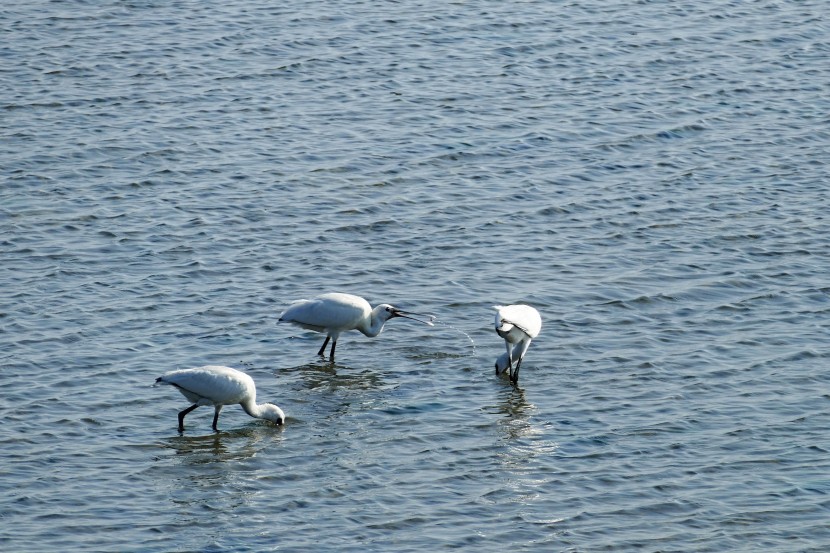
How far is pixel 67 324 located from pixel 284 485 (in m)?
3.94

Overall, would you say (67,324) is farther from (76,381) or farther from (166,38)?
(166,38)

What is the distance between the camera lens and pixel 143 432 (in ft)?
39.1

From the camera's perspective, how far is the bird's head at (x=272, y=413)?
12094 millimetres

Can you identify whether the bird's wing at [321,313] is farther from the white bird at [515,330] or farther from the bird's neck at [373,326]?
the white bird at [515,330]

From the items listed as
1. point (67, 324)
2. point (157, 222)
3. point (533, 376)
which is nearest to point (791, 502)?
point (533, 376)

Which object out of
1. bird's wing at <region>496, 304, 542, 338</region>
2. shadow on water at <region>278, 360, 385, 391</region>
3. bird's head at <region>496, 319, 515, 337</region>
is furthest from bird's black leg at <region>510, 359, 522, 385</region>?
shadow on water at <region>278, 360, 385, 391</region>

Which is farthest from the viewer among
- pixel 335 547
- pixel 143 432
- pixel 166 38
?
pixel 166 38

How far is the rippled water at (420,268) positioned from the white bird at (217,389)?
11.4 inches

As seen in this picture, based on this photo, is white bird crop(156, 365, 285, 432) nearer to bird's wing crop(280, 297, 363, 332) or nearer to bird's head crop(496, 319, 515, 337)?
bird's wing crop(280, 297, 363, 332)

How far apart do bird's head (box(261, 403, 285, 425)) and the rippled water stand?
0.23m

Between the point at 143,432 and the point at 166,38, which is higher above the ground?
the point at 166,38

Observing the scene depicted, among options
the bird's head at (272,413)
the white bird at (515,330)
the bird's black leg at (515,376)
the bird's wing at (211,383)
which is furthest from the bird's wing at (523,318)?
the bird's wing at (211,383)

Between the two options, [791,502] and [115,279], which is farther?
[115,279]

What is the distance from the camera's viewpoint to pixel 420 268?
51.5 ft
